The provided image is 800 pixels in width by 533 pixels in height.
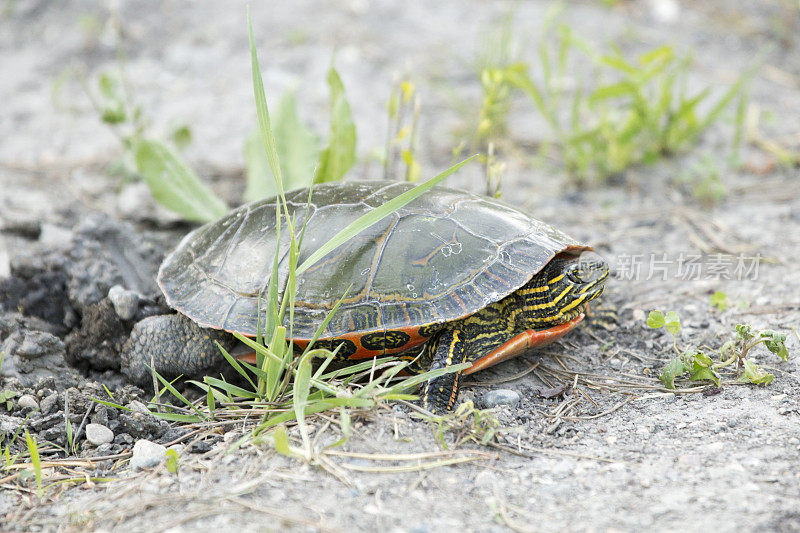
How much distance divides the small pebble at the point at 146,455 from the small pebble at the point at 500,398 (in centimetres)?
120

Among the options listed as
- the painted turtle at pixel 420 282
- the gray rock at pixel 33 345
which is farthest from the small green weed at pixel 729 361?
the gray rock at pixel 33 345

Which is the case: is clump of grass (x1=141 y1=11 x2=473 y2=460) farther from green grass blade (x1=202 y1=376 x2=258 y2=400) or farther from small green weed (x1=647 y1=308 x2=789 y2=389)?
small green weed (x1=647 y1=308 x2=789 y2=389)

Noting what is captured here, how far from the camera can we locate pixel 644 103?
4.21 meters

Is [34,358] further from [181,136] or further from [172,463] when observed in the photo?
[181,136]

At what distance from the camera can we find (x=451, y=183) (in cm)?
467

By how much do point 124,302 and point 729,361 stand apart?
258 centimetres

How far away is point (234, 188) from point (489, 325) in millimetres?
2517

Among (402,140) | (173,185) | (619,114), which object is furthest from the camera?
(619,114)

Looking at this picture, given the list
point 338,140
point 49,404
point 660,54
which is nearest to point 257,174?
point 338,140

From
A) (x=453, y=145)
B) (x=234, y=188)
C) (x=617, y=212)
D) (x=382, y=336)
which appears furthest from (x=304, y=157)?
(x=617, y=212)

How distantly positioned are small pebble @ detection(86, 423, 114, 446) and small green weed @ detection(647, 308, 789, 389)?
6.93 ft

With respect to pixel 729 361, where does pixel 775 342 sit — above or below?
above

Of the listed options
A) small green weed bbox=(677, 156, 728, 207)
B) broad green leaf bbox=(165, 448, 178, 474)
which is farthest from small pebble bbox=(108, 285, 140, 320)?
small green weed bbox=(677, 156, 728, 207)

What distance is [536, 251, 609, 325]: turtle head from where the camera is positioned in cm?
271
